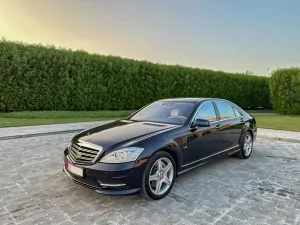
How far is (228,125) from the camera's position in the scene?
4.64m

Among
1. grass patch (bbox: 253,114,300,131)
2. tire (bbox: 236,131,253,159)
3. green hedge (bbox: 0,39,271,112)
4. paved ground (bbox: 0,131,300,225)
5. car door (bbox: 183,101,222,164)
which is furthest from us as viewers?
green hedge (bbox: 0,39,271,112)

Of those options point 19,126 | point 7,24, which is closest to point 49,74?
point 7,24

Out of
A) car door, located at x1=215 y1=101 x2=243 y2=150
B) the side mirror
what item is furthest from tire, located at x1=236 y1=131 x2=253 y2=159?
the side mirror

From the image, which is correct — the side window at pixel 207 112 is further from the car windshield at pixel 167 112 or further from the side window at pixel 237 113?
the side window at pixel 237 113

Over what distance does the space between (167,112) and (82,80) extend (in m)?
11.2

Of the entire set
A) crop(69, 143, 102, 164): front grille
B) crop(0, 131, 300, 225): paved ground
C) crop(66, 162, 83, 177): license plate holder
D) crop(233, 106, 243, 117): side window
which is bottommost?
crop(0, 131, 300, 225): paved ground

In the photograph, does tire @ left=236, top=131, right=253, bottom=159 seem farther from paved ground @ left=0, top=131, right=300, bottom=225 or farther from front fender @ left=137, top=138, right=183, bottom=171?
front fender @ left=137, top=138, right=183, bottom=171

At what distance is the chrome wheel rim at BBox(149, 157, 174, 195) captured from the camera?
3.09 metres

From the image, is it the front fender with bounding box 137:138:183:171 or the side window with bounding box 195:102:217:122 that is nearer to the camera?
the front fender with bounding box 137:138:183:171

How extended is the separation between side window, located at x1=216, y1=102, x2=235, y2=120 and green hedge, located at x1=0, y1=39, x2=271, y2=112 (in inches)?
431

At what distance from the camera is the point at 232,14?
11102 mm

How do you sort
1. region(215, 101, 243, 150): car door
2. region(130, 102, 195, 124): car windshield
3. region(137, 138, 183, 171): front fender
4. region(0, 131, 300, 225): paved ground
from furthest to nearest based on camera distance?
1. region(215, 101, 243, 150): car door
2. region(130, 102, 195, 124): car windshield
3. region(137, 138, 183, 171): front fender
4. region(0, 131, 300, 225): paved ground

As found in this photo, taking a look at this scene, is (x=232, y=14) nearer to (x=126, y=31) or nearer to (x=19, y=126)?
(x=126, y=31)

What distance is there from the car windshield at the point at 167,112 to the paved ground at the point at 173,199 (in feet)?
3.55
